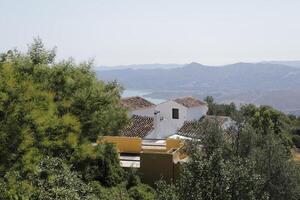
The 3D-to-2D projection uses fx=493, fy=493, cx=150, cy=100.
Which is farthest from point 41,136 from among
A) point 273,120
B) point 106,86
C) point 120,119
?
point 273,120

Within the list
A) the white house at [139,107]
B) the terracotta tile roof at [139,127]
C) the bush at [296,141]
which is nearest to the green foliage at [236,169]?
the terracotta tile roof at [139,127]

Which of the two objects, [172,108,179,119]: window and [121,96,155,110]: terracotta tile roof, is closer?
[121,96,155,110]: terracotta tile roof

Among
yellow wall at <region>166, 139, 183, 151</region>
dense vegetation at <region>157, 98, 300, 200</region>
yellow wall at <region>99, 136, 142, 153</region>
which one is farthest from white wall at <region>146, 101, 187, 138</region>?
dense vegetation at <region>157, 98, 300, 200</region>

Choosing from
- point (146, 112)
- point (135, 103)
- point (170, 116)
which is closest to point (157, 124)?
point (146, 112)

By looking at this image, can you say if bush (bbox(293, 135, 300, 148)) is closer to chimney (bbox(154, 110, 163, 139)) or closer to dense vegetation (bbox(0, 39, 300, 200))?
chimney (bbox(154, 110, 163, 139))

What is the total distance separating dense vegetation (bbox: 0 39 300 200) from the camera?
13.3 meters

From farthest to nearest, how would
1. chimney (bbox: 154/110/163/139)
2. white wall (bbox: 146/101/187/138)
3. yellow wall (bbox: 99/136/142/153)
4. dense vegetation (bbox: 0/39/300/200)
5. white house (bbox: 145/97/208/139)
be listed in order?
white house (bbox: 145/97/208/139)
white wall (bbox: 146/101/187/138)
chimney (bbox: 154/110/163/139)
yellow wall (bbox: 99/136/142/153)
dense vegetation (bbox: 0/39/300/200)

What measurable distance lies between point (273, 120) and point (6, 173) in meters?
45.1

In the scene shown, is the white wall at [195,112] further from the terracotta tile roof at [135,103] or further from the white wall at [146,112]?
the terracotta tile roof at [135,103]

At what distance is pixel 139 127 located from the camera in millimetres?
48500

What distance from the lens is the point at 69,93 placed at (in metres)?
22.6

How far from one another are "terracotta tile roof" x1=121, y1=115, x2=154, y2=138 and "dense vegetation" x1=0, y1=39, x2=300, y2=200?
1975 centimetres

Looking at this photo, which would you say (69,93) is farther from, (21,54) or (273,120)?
(273,120)

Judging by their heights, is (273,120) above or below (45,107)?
below
